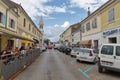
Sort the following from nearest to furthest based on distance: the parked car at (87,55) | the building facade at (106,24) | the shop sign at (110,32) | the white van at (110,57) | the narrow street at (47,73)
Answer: the narrow street at (47,73), the white van at (110,57), the parked car at (87,55), the shop sign at (110,32), the building facade at (106,24)

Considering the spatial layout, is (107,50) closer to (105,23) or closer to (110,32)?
(110,32)

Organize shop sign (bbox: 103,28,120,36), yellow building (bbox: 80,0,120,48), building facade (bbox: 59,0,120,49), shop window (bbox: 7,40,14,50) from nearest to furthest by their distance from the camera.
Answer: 1. shop sign (bbox: 103,28,120,36)
2. building facade (bbox: 59,0,120,49)
3. yellow building (bbox: 80,0,120,48)
4. shop window (bbox: 7,40,14,50)

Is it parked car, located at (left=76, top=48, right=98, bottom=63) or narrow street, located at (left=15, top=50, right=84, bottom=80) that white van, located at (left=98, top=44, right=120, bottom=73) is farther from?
Result: parked car, located at (left=76, top=48, right=98, bottom=63)

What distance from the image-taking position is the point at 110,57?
10930mm

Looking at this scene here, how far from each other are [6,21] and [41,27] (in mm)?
83111

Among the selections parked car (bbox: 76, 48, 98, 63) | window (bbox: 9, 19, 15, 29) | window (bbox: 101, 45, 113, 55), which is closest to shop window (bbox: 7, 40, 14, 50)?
window (bbox: 9, 19, 15, 29)

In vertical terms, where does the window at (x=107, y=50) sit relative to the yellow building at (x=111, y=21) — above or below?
below

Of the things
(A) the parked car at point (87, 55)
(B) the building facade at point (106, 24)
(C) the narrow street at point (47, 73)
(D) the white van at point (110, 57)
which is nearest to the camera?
(C) the narrow street at point (47, 73)

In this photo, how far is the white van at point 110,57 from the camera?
417 inches

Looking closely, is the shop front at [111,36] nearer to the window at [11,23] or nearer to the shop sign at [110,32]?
the shop sign at [110,32]

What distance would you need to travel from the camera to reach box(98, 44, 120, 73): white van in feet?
34.7

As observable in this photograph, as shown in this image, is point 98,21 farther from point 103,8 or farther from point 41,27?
point 41,27

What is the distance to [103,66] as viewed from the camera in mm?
11242

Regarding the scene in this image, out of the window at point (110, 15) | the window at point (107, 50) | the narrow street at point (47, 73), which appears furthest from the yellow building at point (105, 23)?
the narrow street at point (47, 73)
